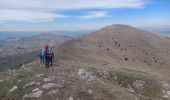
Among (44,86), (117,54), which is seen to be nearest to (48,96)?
(44,86)

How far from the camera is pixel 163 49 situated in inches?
3944

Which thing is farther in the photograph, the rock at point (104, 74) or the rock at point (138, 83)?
the rock at point (104, 74)

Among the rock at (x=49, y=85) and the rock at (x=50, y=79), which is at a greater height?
the rock at (x=50, y=79)

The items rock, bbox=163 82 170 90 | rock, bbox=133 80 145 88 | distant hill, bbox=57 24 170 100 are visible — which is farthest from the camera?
distant hill, bbox=57 24 170 100

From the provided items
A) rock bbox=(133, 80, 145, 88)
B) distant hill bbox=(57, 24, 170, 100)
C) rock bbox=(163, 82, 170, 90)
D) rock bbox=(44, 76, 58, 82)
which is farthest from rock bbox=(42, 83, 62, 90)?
rock bbox=(163, 82, 170, 90)

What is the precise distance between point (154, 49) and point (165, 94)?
67.9 meters

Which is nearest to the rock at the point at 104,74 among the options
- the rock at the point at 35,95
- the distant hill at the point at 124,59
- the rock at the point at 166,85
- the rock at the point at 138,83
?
the distant hill at the point at 124,59

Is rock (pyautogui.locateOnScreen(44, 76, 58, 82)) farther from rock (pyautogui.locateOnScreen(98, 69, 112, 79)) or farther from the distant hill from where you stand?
rock (pyautogui.locateOnScreen(98, 69, 112, 79))

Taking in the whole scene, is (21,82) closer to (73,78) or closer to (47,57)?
(73,78)

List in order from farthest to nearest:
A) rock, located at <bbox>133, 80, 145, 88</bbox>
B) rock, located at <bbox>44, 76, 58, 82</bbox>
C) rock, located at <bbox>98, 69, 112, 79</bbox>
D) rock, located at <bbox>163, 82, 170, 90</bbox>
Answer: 1. rock, located at <bbox>163, 82, 170, 90</bbox>
2. rock, located at <bbox>98, 69, 112, 79</bbox>
3. rock, located at <bbox>133, 80, 145, 88</bbox>
4. rock, located at <bbox>44, 76, 58, 82</bbox>

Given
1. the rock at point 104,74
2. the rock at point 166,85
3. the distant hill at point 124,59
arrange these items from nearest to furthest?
the rock at point 104,74 < the rock at point 166,85 < the distant hill at point 124,59

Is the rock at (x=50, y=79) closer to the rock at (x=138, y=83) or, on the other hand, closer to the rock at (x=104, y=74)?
the rock at (x=104, y=74)

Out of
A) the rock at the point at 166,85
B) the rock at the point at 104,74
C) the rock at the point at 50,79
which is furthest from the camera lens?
the rock at the point at 166,85

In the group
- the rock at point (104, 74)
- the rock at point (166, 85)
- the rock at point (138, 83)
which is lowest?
the rock at point (166, 85)
